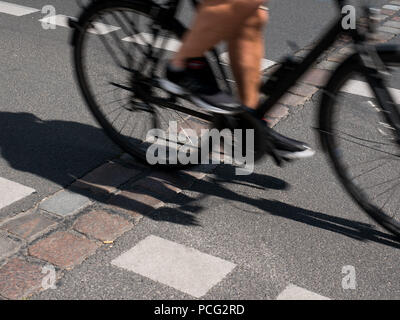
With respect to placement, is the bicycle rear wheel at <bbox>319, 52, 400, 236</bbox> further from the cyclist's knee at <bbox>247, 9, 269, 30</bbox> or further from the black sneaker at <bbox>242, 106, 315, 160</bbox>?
the cyclist's knee at <bbox>247, 9, 269, 30</bbox>

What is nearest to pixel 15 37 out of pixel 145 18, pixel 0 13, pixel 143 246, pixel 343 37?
pixel 0 13

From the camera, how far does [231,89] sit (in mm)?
3520

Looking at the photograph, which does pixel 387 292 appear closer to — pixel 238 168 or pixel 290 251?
pixel 290 251

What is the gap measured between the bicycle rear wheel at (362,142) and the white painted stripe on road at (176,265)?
0.76 metres

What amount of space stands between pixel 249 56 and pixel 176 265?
106 centimetres

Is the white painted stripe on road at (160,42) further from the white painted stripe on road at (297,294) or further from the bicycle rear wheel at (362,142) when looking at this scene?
the white painted stripe on road at (297,294)

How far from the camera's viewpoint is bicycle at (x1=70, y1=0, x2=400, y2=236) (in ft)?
9.83

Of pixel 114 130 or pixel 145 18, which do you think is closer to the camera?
pixel 145 18

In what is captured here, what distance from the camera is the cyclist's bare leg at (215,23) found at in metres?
3.05

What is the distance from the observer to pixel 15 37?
606 centimetres

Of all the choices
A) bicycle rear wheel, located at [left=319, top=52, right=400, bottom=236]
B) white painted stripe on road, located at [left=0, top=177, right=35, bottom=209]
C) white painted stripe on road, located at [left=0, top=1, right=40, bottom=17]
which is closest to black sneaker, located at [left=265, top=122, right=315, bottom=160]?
bicycle rear wheel, located at [left=319, top=52, right=400, bottom=236]

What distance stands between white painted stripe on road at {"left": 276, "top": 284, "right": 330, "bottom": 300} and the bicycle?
0.61m

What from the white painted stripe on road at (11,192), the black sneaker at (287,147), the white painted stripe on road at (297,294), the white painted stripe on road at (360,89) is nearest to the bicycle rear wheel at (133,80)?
the black sneaker at (287,147)
